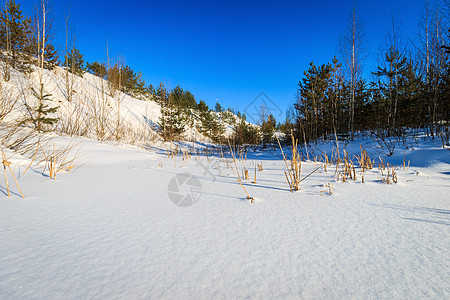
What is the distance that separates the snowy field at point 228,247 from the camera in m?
0.46

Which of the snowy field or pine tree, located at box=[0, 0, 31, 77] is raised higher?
pine tree, located at box=[0, 0, 31, 77]

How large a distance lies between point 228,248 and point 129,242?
1.26 feet

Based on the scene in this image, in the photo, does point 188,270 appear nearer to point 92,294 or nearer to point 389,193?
point 92,294

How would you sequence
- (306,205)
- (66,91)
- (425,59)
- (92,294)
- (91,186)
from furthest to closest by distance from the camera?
(66,91), (425,59), (91,186), (306,205), (92,294)

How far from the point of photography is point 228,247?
0.64 meters

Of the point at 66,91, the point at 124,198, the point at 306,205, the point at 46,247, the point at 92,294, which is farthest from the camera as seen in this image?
the point at 66,91

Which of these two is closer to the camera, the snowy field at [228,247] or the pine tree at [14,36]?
the snowy field at [228,247]

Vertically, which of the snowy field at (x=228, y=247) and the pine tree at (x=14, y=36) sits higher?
the pine tree at (x=14, y=36)

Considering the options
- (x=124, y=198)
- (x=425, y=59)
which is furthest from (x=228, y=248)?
(x=425, y=59)

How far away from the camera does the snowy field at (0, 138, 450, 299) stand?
1.51ft

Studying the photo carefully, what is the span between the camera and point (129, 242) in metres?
0.67

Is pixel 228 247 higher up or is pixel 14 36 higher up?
pixel 14 36

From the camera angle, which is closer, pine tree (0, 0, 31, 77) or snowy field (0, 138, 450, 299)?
snowy field (0, 138, 450, 299)

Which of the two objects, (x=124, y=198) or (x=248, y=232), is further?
(x=124, y=198)
